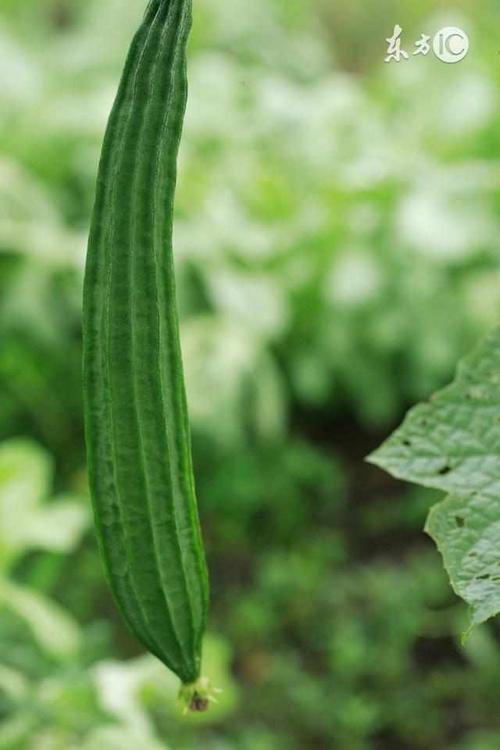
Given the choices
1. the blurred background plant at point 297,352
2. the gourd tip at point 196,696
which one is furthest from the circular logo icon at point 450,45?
the blurred background plant at point 297,352

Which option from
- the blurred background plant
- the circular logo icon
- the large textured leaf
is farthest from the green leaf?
the circular logo icon

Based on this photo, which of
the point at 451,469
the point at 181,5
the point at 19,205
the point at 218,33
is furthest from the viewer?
the point at 218,33

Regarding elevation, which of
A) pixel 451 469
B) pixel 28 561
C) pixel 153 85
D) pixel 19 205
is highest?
pixel 19 205

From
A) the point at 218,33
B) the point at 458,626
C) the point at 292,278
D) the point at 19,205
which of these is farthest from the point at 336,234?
the point at 218,33

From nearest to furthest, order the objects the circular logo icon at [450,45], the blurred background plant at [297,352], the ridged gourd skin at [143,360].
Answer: the ridged gourd skin at [143,360] < the circular logo icon at [450,45] < the blurred background plant at [297,352]

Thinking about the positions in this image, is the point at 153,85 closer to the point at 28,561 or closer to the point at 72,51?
the point at 28,561

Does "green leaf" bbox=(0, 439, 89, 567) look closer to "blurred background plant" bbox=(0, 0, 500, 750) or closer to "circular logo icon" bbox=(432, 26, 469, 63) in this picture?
"blurred background plant" bbox=(0, 0, 500, 750)

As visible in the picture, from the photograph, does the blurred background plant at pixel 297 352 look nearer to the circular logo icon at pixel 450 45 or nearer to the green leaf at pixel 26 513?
the green leaf at pixel 26 513
